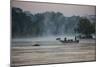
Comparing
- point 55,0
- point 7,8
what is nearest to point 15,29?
point 7,8

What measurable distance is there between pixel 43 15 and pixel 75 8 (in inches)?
21.6

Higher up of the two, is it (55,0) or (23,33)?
(55,0)

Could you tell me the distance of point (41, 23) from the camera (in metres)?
2.53

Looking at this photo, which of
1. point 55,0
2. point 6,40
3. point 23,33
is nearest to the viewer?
point 6,40

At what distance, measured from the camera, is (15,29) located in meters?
2.40

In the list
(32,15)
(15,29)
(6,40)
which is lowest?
(6,40)

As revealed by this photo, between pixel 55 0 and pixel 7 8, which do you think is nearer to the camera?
pixel 7 8

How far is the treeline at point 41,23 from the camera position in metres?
2.41

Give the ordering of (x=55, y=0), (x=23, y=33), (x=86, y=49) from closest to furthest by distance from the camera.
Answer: (x=23, y=33) < (x=55, y=0) < (x=86, y=49)

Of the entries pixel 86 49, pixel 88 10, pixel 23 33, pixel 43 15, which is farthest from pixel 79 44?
pixel 23 33

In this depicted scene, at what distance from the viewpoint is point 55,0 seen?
2.61 m

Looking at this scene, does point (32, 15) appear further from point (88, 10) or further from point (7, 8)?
point (88, 10)

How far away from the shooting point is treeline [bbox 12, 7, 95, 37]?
2414 millimetres

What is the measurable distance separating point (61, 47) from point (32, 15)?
66cm
